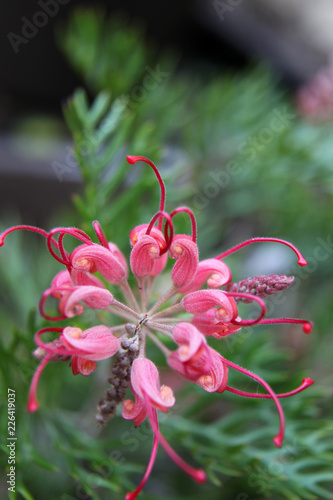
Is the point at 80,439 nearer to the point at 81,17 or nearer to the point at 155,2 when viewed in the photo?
the point at 81,17

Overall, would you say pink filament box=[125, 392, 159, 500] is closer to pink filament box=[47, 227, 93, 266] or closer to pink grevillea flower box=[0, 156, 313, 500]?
pink grevillea flower box=[0, 156, 313, 500]

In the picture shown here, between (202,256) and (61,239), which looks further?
(202,256)

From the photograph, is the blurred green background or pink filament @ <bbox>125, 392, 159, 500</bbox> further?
the blurred green background

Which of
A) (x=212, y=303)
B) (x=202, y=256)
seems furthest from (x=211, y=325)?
(x=202, y=256)

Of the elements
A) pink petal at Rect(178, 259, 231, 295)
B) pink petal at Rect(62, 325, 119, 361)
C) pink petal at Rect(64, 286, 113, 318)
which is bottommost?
pink petal at Rect(62, 325, 119, 361)

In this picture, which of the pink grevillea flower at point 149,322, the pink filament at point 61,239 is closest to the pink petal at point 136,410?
the pink grevillea flower at point 149,322

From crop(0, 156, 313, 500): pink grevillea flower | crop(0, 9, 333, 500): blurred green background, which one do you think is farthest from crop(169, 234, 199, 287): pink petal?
crop(0, 9, 333, 500): blurred green background

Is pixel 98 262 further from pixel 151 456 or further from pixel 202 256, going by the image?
pixel 202 256

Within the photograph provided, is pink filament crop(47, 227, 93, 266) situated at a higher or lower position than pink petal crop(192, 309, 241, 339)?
lower

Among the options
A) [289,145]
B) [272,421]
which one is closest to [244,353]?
[272,421]
